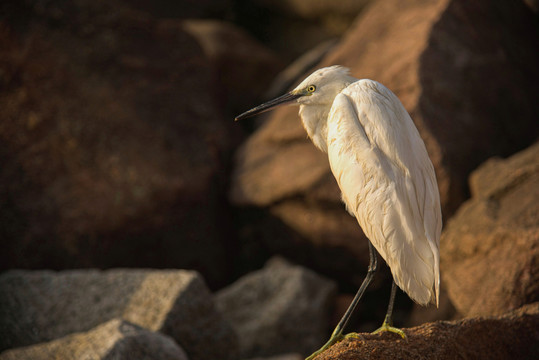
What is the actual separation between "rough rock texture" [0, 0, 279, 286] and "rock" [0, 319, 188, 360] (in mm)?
1630

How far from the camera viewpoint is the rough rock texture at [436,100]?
4.05 m

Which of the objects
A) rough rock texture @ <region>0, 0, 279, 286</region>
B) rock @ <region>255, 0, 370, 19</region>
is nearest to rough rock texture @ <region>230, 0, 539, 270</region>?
rough rock texture @ <region>0, 0, 279, 286</region>

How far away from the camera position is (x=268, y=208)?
4668 mm

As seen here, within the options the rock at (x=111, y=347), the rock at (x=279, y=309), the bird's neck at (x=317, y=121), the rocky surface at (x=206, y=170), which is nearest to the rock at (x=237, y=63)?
the rocky surface at (x=206, y=170)

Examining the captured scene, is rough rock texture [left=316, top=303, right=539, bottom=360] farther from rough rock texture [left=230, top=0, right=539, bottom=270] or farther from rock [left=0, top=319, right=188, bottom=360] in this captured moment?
rough rock texture [left=230, top=0, right=539, bottom=270]

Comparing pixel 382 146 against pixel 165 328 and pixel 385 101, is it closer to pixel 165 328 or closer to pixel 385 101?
pixel 385 101

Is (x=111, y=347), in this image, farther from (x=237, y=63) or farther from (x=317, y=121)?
(x=237, y=63)

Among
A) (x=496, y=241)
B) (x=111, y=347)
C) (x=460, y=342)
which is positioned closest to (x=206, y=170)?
(x=111, y=347)

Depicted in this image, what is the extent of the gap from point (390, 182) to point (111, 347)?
4.85ft

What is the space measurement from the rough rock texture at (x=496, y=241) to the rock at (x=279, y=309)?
1.04 metres

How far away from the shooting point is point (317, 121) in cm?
274

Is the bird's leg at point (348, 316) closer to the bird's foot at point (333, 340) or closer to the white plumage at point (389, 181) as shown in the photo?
the bird's foot at point (333, 340)

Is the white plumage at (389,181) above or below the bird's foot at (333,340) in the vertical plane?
above

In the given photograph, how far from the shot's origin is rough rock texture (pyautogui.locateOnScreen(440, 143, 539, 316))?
297 centimetres
